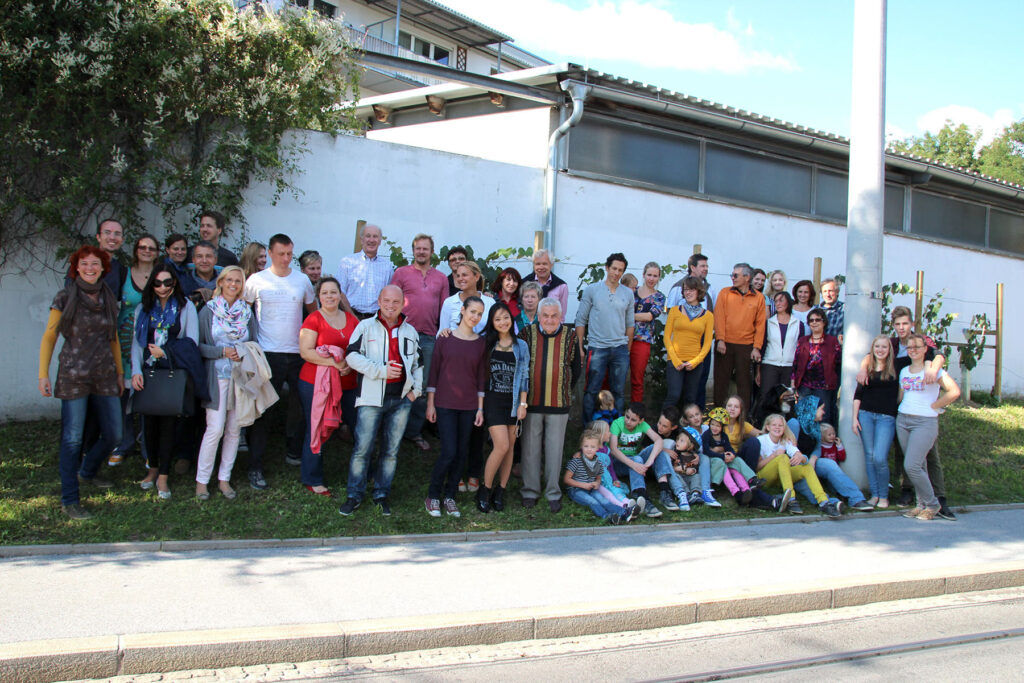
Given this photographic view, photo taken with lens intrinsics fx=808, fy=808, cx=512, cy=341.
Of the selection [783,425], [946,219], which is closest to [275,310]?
[783,425]

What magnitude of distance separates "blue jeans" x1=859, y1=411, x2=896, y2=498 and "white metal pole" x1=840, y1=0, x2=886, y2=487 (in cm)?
15

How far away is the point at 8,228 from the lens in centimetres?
801

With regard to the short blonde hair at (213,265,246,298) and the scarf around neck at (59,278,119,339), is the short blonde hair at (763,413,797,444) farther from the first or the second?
the scarf around neck at (59,278,119,339)

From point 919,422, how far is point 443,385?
467cm

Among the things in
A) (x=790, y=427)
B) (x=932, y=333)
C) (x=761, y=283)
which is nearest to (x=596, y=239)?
(x=761, y=283)

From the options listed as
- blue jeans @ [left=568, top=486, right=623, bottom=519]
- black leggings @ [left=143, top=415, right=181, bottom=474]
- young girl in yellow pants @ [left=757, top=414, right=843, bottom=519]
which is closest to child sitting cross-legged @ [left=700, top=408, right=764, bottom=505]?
young girl in yellow pants @ [left=757, top=414, right=843, bottom=519]

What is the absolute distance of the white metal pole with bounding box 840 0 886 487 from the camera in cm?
850

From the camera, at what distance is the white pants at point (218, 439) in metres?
6.64

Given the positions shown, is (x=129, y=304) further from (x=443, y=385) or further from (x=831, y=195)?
(x=831, y=195)

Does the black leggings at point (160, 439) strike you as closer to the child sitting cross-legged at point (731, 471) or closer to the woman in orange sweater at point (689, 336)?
the child sitting cross-legged at point (731, 471)

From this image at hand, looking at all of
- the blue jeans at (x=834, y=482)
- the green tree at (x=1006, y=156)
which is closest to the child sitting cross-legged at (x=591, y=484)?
the blue jeans at (x=834, y=482)

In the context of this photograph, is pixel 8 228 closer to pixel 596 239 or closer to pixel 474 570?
pixel 474 570

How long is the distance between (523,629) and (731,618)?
150cm

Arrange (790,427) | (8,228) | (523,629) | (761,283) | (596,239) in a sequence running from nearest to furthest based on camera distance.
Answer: (523,629) < (8,228) < (790,427) < (761,283) < (596,239)
